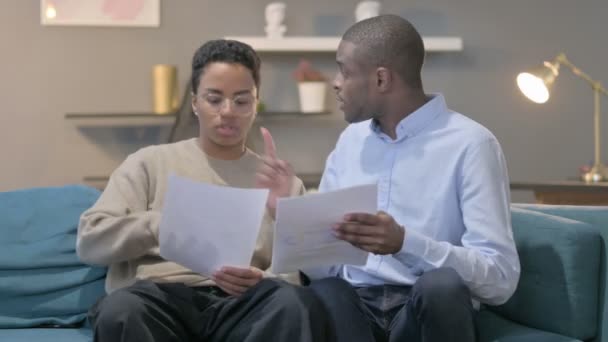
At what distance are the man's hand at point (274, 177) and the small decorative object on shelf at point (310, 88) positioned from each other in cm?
256

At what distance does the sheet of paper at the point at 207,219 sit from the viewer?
1.85 meters

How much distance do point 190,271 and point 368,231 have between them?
52 centimetres

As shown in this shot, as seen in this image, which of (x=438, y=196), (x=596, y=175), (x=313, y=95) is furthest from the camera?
(x=313, y=95)

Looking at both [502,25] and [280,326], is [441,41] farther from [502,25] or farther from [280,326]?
[280,326]

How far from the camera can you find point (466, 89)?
4820mm

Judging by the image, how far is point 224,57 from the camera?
2301 millimetres

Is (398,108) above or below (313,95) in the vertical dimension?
above

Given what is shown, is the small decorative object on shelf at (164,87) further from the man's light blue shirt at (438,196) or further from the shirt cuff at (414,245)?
the shirt cuff at (414,245)

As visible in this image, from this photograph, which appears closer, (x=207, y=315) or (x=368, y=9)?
(x=207, y=315)

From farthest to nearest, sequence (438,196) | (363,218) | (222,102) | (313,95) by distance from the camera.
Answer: (313,95) → (222,102) → (438,196) → (363,218)

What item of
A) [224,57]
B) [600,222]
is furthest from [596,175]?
[224,57]

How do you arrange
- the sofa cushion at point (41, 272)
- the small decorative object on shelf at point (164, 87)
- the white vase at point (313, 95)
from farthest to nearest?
the white vase at point (313, 95)
the small decorative object on shelf at point (164, 87)
the sofa cushion at point (41, 272)

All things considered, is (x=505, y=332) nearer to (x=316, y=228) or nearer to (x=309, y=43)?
(x=316, y=228)

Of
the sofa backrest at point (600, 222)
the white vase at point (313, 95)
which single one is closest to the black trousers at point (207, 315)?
the sofa backrest at point (600, 222)
